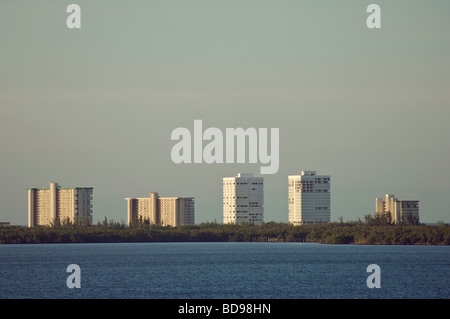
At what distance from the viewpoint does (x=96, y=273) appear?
332 ft

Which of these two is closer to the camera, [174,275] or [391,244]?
[174,275]

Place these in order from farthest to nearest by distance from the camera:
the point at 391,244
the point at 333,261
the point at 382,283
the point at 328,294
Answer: the point at 391,244, the point at 333,261, the point at 382,283, the point at 328,294

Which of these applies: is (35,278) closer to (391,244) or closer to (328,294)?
(328,294)

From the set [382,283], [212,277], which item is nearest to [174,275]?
[212,277]

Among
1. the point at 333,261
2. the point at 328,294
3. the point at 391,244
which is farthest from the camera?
the point at 391,244
